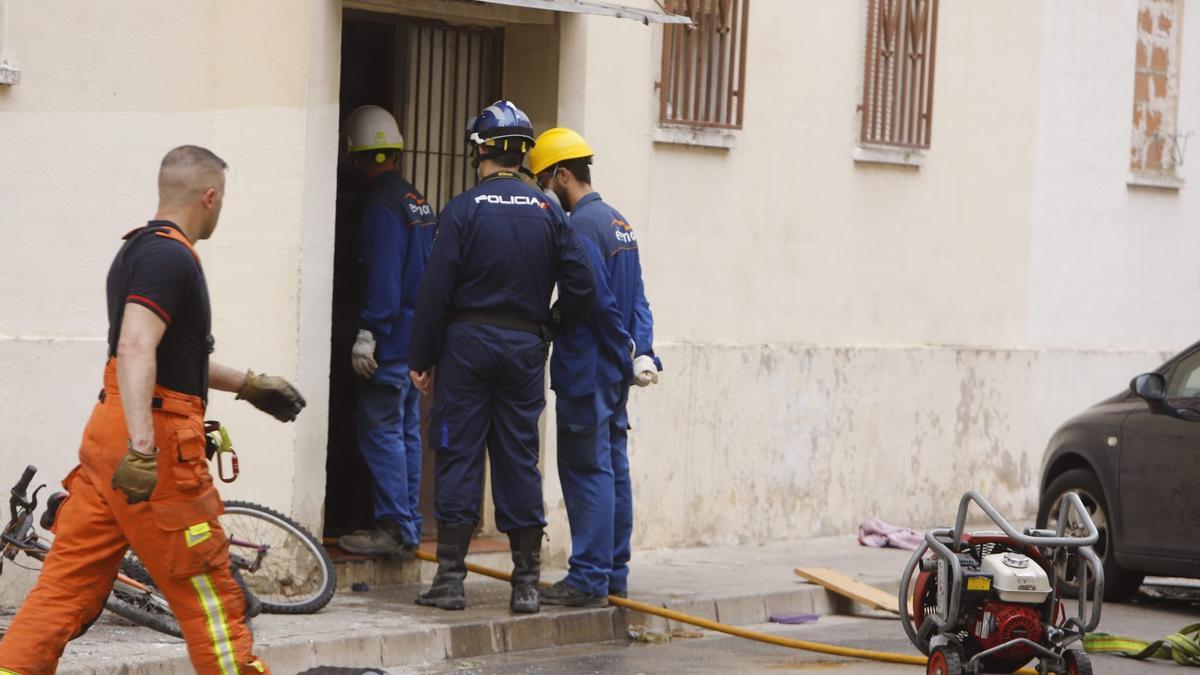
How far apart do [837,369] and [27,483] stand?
254 inches

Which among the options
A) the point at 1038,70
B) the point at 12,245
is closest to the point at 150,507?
the point at 12,245

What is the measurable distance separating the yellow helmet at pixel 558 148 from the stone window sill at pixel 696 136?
221 centimetres

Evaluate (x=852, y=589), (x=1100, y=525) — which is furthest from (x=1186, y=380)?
(x=852, y=589)

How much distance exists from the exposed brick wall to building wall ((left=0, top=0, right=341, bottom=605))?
8.66m

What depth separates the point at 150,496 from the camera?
6.04 meters

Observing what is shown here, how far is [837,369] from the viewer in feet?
44.0

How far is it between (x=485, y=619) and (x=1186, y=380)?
4.40m

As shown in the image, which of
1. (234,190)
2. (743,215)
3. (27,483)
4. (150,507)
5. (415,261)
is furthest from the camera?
(743,215)

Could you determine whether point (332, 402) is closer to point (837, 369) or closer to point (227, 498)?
point (227, 498)

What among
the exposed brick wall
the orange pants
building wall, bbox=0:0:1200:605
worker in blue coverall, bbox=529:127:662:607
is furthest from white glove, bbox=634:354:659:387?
the exposed brick wall

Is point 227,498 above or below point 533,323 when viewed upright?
below

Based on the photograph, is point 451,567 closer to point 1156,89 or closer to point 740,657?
point 740,657

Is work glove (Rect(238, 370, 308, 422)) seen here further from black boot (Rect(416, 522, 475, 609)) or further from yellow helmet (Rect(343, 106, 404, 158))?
yellow helmet (Rect(343, 106, 404, 158))

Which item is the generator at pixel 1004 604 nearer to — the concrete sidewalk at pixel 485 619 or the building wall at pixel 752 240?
the concrete sidewalk at pixel 485 619
